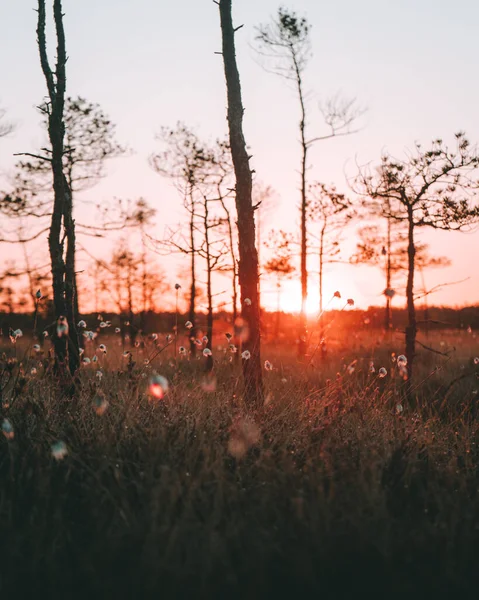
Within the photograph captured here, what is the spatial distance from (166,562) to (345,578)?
996 mm

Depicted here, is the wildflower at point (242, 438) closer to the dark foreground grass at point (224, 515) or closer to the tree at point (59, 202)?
the dark foreground grass at point (224, 515)

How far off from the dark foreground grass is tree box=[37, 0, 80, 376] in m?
3.03

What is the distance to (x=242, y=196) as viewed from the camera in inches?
332

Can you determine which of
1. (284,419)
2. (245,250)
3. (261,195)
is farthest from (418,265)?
(284,419)

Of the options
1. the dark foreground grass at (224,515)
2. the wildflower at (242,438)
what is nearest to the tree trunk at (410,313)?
the dark foreground grass at (224,515)

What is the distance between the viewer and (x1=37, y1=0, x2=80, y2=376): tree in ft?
28.1

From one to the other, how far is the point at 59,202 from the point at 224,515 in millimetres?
6912

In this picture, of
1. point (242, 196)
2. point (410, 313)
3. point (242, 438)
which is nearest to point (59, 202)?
point (242, 196)

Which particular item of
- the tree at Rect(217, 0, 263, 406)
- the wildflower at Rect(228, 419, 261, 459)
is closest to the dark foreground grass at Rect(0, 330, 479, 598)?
the wildflower at Rect(228, 419, 261, 459)

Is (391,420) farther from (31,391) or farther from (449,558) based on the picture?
(31,391)

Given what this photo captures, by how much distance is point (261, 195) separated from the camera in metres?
25.5

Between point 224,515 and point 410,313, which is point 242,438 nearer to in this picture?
point 224,515

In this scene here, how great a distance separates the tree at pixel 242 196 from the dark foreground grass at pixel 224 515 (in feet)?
9.63

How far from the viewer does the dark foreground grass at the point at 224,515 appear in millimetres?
2961
